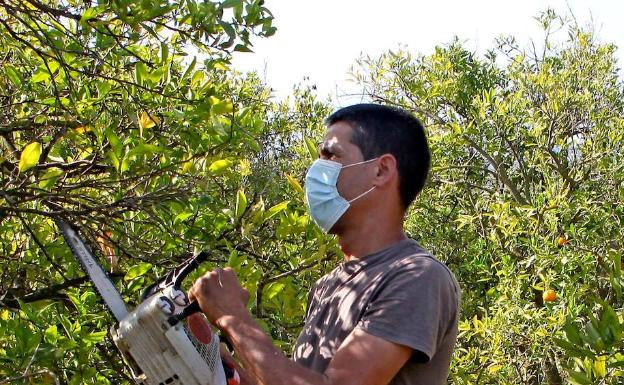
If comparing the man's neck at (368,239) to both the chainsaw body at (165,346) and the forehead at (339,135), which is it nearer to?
the forehead at (339,135)

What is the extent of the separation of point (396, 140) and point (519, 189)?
5616mm

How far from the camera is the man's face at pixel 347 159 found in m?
2.51

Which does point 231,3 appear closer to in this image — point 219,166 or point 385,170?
point 219,166

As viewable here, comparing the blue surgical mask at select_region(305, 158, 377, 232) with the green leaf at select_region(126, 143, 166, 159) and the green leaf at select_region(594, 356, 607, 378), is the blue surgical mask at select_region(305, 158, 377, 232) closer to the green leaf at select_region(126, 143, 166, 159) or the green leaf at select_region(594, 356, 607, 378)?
the green leaf at select_region(126, 143, 166, 159)

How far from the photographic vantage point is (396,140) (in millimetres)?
2529

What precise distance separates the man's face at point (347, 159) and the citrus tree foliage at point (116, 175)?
65 centimetres

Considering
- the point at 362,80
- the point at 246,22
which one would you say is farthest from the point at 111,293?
the point at 362,80

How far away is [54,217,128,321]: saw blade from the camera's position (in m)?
2.51

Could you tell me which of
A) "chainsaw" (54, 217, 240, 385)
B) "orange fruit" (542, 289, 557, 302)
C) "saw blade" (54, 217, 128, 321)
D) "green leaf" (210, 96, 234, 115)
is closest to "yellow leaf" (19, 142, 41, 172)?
"saw blade" (54, 217, 128, 321)

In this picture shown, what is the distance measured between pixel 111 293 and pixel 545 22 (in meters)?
6.52

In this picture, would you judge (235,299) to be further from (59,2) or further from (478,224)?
(478,224)

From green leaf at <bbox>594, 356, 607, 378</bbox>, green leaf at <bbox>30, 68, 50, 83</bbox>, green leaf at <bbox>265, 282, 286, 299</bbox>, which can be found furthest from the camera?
green leaf at <bbox>265, 282, 286, 299</bbox>

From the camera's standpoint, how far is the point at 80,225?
3348 millimetres

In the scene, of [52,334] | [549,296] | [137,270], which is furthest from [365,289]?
[549,296]
